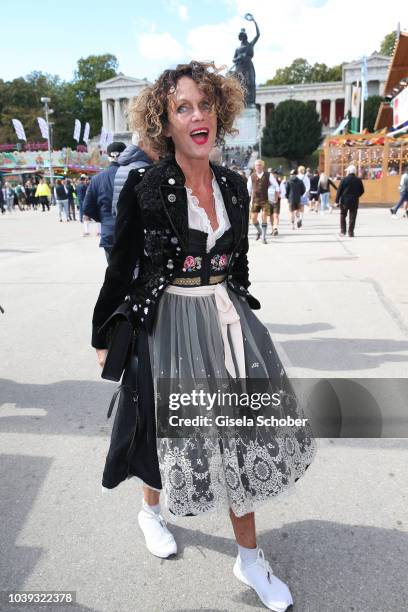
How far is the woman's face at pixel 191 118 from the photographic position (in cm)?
202

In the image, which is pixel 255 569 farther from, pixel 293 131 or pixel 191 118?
pixel 293 131

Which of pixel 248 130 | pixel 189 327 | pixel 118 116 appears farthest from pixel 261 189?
pixel 118 116

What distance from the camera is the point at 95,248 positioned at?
42.4 ft

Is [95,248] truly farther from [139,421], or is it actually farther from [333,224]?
[139,421]

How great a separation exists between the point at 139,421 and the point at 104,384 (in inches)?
92.9

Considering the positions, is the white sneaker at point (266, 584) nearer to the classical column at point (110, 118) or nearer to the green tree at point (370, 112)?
the green tree at point (370, 112)

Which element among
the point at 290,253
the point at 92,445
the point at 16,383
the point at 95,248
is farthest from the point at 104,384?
the point at 95,248

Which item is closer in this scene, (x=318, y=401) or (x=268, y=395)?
(x=268, y=395)

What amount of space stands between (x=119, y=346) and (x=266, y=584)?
1.10 metres

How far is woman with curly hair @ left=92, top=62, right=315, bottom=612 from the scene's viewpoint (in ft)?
6.52

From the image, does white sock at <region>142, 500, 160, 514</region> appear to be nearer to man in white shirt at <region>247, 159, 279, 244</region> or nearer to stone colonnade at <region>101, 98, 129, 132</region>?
man in white shirt at <region>247, 159, 279, 244</region>

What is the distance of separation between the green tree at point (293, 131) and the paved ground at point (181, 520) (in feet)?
235

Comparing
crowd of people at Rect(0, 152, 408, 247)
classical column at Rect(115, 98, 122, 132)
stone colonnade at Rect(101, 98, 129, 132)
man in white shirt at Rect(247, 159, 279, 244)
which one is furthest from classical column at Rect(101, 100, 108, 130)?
man in white shirt at Rect(247, 159, 279, 244)

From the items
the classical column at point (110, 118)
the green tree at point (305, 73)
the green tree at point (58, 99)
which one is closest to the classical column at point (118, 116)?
the classical column at point (110, 118)
